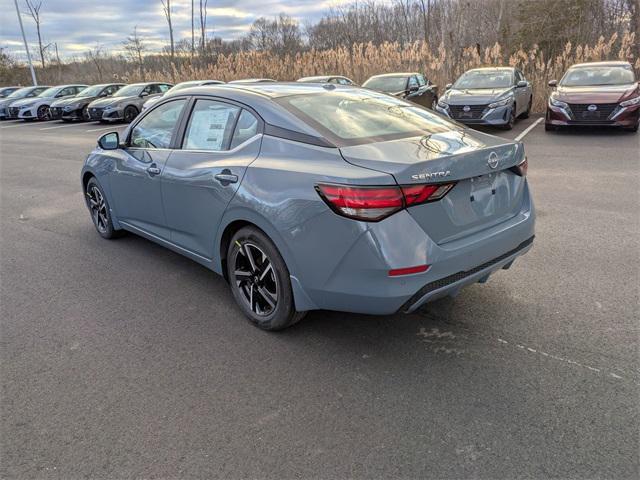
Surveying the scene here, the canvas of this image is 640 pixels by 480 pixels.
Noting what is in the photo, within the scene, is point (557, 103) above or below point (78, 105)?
above

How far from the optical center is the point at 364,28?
129 ft

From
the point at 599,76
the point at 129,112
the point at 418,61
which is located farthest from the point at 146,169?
the point at 418,61

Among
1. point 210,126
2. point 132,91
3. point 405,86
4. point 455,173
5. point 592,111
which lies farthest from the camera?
point 132,91

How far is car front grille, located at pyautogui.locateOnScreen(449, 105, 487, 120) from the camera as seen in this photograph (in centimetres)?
1190

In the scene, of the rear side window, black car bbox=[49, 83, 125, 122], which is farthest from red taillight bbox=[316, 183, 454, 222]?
black car bbox=[49, 83, 125, 122]

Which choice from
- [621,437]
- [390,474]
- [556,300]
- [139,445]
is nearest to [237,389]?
[139,445]

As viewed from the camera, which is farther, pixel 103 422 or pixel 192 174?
pixel 192 174

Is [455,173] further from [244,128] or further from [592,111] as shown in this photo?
[592,111]

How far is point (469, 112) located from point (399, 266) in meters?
10.4

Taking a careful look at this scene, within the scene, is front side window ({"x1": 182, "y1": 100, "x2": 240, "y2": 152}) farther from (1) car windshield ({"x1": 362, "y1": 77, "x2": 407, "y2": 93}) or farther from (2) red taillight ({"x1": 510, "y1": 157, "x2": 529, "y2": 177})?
(1) car windshield ({"x1": 362, "y1": 77, "x2": 407, "y2": 93})

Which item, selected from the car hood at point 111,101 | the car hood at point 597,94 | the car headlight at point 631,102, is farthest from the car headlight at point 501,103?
the car hood at point 111,101

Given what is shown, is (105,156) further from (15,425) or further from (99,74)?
(99,74)

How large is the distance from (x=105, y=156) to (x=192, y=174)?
188 centimetres

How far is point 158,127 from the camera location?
439cm
